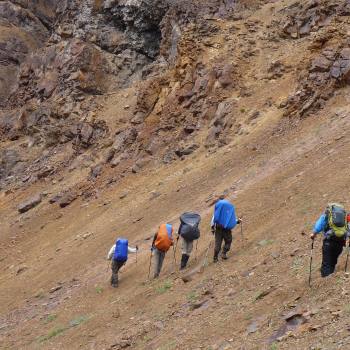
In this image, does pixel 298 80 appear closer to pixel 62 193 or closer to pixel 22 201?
pixel 62 193

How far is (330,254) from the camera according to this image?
8602mm

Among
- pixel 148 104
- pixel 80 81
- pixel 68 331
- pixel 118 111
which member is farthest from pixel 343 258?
pixel 80 81

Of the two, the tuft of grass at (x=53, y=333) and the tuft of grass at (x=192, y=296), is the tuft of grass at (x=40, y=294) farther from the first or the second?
the tuft of grass at (x=192, y=296)

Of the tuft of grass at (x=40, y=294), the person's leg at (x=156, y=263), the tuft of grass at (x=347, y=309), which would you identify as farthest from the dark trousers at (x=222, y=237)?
the tuft of grass at (x=40, y=294)

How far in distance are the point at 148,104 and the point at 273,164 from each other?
1408 cm

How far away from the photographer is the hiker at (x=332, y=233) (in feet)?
27.5

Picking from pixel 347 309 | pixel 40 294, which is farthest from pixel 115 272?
pixel 347 309

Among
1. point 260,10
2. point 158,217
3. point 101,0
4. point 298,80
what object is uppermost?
point 101,0

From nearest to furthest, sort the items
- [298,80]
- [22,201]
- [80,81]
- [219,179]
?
[219,179], [298,80], [22,201], [80,81]

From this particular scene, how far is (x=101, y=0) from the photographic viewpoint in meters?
48.3

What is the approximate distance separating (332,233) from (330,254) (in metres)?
0.39

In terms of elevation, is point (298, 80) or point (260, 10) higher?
point (260, 10)

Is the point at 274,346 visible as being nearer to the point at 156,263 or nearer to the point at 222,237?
the point at 222,237

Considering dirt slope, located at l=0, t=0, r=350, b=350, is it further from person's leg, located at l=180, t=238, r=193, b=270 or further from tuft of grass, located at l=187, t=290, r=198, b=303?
person's leg, located at l=180, t=238, r=193, b=270
